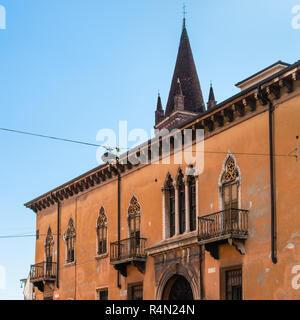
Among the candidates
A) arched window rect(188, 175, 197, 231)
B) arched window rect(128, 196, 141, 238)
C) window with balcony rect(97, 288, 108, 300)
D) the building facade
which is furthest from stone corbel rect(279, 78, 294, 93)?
window with balcony rect(97, 288, 108, 300)

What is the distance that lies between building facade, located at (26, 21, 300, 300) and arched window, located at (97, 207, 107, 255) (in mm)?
45

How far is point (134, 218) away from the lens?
27828mm

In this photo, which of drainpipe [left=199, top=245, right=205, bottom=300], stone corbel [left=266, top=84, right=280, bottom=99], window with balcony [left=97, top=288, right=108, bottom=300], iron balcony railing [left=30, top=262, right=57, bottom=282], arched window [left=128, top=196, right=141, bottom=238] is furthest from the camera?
iron balcony railing [left=30, top=262, right=57, bottom=282]

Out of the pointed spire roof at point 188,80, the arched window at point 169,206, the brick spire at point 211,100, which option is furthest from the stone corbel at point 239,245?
the brick spire at point 211,100

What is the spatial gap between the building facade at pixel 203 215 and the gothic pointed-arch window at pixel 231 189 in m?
0.03

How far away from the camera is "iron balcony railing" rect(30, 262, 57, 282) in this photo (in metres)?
33.8

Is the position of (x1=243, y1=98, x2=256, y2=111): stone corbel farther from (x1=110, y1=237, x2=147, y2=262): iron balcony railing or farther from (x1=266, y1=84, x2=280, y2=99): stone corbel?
(x1=110, y1=237, x2=147, y2=262): iron balcony railing

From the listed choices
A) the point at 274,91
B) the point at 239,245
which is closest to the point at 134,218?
the point at 239,245

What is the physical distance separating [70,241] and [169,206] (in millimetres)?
8745

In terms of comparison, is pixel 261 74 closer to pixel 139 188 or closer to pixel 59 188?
pixel 139 188

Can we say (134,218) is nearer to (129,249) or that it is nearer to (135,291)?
(129,249)

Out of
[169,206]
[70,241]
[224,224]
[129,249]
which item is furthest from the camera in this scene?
[70,241]
